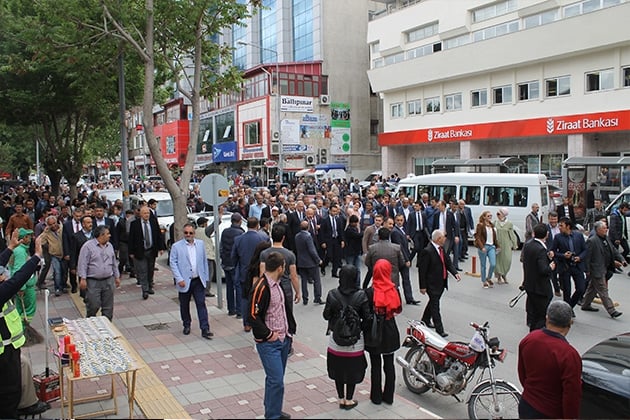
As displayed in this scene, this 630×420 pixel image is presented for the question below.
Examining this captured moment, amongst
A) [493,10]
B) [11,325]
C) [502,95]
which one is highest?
[493,10]

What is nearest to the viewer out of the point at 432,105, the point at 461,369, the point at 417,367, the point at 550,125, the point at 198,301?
the point at 461,369

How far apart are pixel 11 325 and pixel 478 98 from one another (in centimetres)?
3479

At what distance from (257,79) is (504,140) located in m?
25.7

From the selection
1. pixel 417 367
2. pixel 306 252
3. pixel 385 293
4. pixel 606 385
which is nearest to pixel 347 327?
pixel 385 293

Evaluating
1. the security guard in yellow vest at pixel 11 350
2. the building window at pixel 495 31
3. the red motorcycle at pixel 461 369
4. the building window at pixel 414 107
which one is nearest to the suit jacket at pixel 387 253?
the red motorcycle at pixel 461 369

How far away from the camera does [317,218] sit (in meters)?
14.5

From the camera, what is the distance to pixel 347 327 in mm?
5883

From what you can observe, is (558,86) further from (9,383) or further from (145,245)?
(9,383)

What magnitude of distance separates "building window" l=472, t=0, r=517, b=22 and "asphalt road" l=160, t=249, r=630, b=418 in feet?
81.3

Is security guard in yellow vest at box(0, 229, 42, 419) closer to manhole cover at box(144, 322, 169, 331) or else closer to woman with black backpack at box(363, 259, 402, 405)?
woman with black backpack at box(363, 259, 402, 405)

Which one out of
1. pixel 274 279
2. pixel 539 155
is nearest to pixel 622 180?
pixel 539 155

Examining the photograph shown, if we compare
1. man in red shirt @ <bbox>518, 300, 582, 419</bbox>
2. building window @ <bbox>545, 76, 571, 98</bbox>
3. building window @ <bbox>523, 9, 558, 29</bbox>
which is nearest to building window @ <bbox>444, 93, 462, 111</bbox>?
building window @ <bbox>523, 9, 558, 29</bbox>

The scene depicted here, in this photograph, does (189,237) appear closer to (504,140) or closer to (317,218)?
(317,218)

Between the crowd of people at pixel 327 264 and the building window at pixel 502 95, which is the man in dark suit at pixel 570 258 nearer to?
the crowd of people at pixel 327 264
